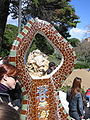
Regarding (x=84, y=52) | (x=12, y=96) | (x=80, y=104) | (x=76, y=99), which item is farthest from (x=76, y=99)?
(x=84, y=52)

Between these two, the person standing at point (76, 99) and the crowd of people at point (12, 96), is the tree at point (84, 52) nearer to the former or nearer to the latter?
the crowd of people at point (12, 96)

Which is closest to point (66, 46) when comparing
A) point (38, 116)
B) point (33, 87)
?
point (33, 87)

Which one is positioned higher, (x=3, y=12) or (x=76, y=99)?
(x=3, y=12)

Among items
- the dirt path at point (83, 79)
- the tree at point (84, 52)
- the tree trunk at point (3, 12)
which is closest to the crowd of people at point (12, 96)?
the tree trunk at point (3, 12)

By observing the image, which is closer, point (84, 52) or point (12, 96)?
point (12, 96)

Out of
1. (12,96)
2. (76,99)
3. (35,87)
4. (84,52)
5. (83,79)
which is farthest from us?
(84,52)

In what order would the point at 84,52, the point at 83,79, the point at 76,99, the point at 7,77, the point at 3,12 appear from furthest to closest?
the point at 84,52 → the point at 83,79 → the point at 3,12 → the point at 76,99 → the point at 7,77

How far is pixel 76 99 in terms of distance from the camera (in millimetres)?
4875

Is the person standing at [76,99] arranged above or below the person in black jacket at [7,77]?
below

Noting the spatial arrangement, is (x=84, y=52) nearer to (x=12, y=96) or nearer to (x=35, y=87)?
(x=12, y=96)

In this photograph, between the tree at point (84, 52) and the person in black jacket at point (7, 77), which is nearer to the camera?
the person in black jacket at point (7, 77)

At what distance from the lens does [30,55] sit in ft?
11.7

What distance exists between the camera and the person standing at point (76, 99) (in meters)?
4.81

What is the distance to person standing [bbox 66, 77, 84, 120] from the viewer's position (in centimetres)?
481
